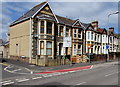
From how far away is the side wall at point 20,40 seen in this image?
21.4 meters

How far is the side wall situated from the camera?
21.4 metres

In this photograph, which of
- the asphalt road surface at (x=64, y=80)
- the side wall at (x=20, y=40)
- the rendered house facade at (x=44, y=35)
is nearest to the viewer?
the asphalt road surface at (x=64, y=80)

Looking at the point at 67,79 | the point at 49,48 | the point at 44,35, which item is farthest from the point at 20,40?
the point at 67,79

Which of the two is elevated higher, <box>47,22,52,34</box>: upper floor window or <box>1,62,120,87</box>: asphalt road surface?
<box>47,22,52,34</box>: upper floor window

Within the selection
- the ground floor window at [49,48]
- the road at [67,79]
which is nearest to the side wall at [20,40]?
the ground floor window at [49,48]

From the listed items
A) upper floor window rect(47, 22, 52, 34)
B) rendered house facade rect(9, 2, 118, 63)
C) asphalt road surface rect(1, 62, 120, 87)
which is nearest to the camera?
asphalt road surface rect(1, 62, 120, 87)

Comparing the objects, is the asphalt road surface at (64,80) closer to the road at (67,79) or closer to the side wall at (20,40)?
the road at (67,79)

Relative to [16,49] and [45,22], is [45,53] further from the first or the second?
[16,49]

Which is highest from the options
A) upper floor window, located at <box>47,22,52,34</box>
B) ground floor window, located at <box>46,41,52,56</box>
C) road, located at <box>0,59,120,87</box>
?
upper floor window, located at <box>47,22,52,34</box>

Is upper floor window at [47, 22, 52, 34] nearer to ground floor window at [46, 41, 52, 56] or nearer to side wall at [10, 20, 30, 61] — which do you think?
ground floor window at [46, 41, 52, 56]

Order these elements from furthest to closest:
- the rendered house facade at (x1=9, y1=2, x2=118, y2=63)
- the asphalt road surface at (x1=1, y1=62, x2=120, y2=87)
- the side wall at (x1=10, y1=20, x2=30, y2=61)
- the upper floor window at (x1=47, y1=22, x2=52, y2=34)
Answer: the side wall at (x1=10, y1=20, x2=30, y2=61) → the upper floor window at (x1=47, y1=22, x2=52, y2=34) → the rendered house facade at (x1=9, y1=2, x2=118, y2=63) → the asphalt road surface at (x1=1, y1=62, x2=120, y2=87)

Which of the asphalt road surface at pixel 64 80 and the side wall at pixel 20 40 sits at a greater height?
the side wall at pixel 20 40

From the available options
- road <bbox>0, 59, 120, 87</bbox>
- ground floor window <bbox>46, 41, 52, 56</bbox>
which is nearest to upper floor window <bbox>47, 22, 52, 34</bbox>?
ground floor window <bbox>46, 41, 52, 56</bbox>

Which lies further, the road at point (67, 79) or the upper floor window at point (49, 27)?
the upper floor window at point (49, 27)
